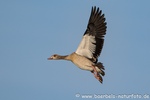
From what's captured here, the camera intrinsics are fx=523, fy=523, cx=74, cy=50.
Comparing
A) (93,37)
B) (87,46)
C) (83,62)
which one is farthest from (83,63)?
(93,37)

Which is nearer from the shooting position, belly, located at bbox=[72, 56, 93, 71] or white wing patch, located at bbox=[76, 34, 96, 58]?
belly, located at bbox=[72, 56, 93, 71]

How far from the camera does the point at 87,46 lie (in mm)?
23891

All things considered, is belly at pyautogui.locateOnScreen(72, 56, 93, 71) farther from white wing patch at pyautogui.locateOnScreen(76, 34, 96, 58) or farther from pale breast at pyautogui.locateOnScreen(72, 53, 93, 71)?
white wing patch at pyautogui.locateOnScreen(76, 34, 96, 58)

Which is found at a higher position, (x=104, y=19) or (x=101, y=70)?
(x=104, y=19)


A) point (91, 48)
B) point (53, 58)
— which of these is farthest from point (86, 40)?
point (53, 58)

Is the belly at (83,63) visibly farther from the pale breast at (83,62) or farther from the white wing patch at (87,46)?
the white wing patch at (87,46)

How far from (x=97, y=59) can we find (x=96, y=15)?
6.60 ft

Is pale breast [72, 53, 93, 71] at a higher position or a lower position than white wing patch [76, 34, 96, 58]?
lower

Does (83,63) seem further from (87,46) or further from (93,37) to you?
(93,37)

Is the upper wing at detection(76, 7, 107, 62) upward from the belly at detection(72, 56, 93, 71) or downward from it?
upward

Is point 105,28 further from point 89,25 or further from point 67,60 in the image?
point 67,60

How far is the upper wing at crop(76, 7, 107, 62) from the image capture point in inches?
937

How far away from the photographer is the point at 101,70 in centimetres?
2350

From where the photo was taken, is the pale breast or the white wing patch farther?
the white wing patch
